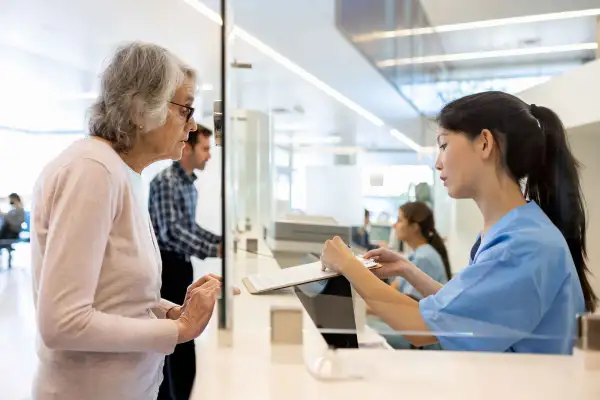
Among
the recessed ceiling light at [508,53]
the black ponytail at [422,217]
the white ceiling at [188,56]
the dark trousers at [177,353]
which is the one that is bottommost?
the dark trousers at [177,353]

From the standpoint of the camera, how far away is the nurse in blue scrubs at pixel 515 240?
0.86 meters

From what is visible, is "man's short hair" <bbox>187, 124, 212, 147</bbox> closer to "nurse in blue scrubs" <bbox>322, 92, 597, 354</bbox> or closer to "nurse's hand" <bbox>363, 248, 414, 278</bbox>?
"nurse's hand" <bbox>363, 248, 414, 278</bbox>

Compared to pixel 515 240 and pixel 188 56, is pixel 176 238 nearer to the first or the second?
pixel 515 240

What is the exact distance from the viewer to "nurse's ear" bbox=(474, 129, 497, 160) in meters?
0.88

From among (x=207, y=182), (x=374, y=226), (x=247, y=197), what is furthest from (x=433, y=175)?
(x=207, y=182)

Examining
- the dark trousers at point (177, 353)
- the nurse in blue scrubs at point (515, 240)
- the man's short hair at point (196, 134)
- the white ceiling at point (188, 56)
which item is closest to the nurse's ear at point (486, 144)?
the nurse in blue scrubs at point (515, 240)

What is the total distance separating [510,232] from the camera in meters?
0.88

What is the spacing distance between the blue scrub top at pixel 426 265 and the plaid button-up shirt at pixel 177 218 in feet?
5.22

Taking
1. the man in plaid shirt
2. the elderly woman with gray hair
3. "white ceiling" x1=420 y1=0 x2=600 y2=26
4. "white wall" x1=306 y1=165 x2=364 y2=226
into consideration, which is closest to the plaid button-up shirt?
the man in plaid shirt

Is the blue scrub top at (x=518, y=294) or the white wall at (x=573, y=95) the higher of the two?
the white wall at (x=573, y=95)

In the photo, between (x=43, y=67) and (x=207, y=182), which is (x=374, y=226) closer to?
(x=207, y=182)

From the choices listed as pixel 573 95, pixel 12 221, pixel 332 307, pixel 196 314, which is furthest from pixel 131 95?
pixel 12 221

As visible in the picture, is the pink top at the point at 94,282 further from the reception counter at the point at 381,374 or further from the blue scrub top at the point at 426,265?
the blue scrub top at the point at 426,265

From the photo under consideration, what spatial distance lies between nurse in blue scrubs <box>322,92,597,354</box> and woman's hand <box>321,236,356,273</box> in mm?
176
